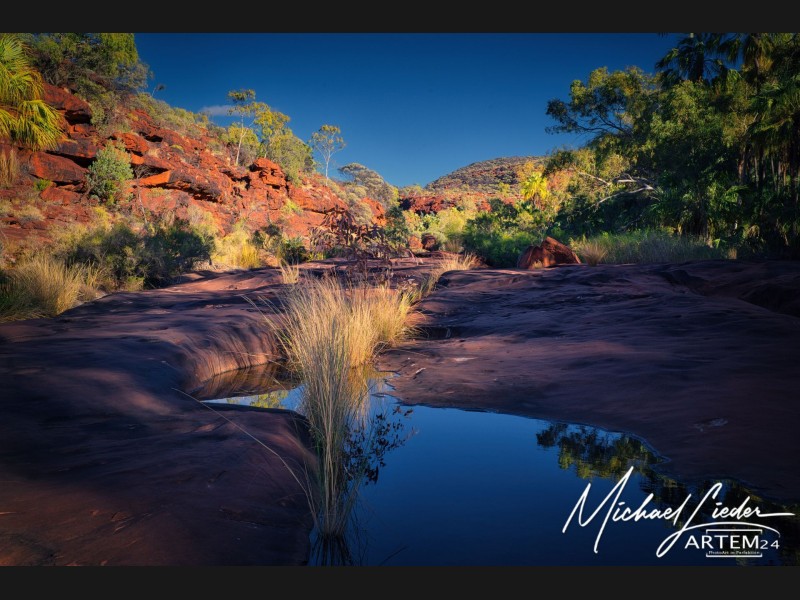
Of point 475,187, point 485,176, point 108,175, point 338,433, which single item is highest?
point 485,176

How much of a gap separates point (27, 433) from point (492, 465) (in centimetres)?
255

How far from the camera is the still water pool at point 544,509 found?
2072mm

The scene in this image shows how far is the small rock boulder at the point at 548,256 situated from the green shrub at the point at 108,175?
56.1ft

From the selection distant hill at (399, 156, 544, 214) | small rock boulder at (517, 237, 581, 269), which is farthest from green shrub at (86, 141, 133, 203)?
distant hill at (399, 156, 544, 214)

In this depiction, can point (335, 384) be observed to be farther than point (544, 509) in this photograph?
Yes

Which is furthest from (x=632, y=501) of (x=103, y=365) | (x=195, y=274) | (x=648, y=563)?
(x=195, y=274)

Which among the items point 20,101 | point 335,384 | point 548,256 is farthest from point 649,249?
point 20,101

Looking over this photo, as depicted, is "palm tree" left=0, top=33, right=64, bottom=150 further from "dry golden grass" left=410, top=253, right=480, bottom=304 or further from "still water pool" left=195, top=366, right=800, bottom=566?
"still water pool" left=195, top=366, right=800, bottom=566

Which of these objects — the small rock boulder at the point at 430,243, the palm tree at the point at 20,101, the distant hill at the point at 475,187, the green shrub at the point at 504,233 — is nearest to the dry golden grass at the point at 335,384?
the palm tree at the point at 20,101

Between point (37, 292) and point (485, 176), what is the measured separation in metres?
73.0

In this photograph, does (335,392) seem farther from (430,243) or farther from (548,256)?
(430,243)

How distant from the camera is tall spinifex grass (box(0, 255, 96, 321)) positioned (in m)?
7.95

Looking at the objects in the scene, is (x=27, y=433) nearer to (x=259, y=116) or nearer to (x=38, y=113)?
(x=38, y=113)

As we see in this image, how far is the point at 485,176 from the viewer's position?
3027 inches
